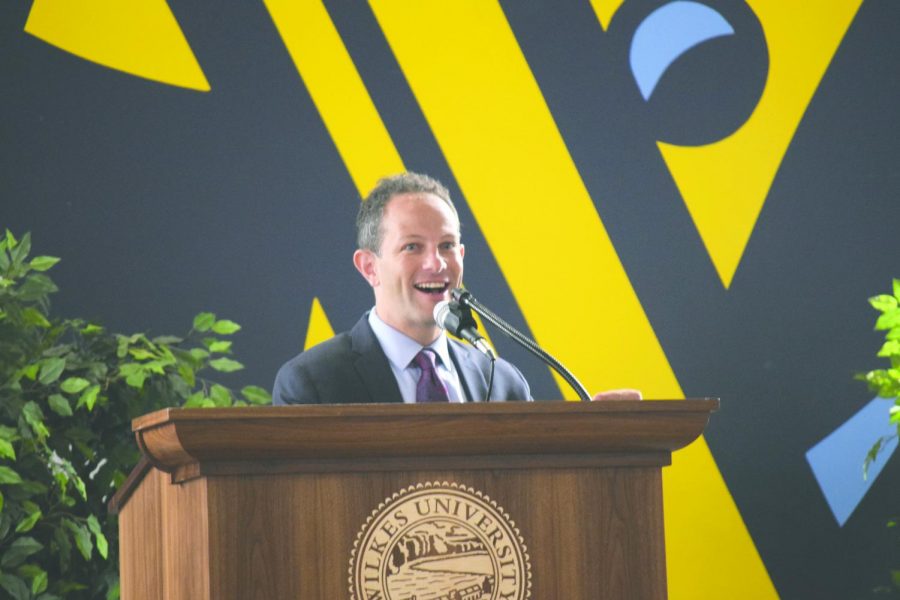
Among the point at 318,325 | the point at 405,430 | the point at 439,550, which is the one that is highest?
the point at 318,325

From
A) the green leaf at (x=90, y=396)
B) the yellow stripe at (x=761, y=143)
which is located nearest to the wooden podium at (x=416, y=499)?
the green leaf at (x=90, y=396)

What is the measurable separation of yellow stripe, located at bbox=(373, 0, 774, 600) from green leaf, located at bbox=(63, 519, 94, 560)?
1512 millimetres

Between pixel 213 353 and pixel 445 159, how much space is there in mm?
932

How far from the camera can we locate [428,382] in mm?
2686

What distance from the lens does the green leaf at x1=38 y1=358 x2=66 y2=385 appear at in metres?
3.09

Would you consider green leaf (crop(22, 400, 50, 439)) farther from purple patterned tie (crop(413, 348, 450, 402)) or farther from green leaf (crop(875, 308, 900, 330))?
green leaf (crop(875, 308, 900, 330))

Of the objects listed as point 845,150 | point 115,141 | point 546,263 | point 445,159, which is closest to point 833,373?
point 845,150

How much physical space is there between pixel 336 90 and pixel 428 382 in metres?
1.64

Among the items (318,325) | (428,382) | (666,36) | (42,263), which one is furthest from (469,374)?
(666,36)

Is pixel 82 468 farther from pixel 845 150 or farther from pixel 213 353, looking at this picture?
pixel 845 150

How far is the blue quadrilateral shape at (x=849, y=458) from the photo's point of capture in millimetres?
4238

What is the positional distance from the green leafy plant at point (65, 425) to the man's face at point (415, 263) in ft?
2.32

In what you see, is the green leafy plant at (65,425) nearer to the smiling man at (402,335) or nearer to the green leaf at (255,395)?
the green leaf at (255,395)

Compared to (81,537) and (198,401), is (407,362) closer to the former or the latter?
(198,401)
